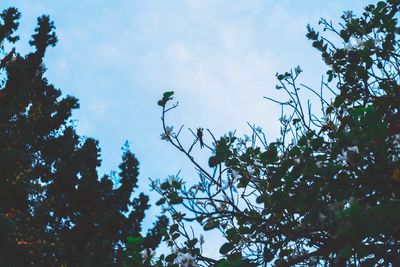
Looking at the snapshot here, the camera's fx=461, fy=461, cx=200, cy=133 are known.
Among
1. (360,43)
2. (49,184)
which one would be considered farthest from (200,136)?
(49,184)

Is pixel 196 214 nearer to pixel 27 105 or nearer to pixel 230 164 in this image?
pixel 230 164

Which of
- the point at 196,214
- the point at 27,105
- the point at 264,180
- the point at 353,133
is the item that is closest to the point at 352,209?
the point at 353,133

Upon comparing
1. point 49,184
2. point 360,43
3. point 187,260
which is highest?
point 49,184

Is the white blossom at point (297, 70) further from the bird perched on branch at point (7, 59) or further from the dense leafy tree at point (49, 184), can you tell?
the bird perched on branch at point (7, 59)

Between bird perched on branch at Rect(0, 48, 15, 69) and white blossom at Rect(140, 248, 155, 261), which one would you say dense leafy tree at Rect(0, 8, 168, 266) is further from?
white blossom at Rect(140, 248, 155, 261)

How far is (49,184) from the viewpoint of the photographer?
15117 millimetres

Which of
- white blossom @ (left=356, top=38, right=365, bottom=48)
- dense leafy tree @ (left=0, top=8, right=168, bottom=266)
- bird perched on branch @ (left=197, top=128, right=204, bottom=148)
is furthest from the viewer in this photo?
dense leafy tree @ (left=0, top=8, right=168, bottom=266)

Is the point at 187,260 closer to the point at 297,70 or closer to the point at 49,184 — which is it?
the point at 297,70

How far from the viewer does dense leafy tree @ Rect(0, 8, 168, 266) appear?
13.0 m

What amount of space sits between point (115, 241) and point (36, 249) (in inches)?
106

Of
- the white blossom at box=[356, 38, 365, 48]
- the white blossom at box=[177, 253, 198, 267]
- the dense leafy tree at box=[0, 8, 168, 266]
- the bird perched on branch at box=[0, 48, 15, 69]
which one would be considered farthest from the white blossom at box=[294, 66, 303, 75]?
the bird perched on branch at box=[0, 48, 15, 69]

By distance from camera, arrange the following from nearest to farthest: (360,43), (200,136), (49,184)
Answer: (200,136), (360,43), (49,184)

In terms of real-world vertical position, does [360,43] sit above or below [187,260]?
above

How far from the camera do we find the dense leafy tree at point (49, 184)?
13000 mm
